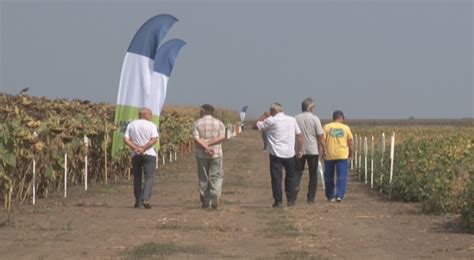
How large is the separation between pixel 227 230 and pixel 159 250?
239cm

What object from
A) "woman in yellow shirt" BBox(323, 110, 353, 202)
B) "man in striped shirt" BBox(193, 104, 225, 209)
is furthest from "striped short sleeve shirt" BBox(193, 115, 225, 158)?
"woman in yellow shirt" BBox(323, 110, 353, 202)

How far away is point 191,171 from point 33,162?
46.5 ft

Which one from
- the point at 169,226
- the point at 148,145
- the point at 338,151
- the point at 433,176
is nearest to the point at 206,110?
the point at 148,145

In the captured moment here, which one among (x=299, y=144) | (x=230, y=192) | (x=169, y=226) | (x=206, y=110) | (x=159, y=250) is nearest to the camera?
(x=159, y=250)

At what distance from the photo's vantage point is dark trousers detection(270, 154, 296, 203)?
59.3 feet

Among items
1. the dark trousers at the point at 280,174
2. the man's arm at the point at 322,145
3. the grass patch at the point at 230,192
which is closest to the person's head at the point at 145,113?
the dark trousers at the point at 280,174

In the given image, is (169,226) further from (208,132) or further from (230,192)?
(230,192)

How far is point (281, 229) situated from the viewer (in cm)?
1418

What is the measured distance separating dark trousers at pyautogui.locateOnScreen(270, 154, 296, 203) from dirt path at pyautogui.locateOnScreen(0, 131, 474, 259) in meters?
0.39

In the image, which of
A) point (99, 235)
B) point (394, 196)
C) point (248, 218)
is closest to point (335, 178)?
point (394, 196)

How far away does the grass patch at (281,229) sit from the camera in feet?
44.7

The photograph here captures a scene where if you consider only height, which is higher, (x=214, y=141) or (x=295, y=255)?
(x=214, y=141)

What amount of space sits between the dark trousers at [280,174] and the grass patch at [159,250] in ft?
19.2

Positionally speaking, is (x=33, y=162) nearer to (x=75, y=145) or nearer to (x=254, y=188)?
(x=75, y=145)
